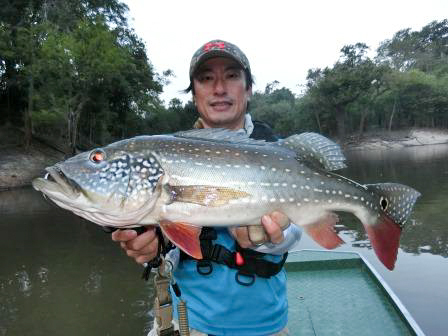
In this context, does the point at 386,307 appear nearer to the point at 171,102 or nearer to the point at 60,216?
the point at 60,216

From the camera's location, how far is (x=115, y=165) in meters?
2.97

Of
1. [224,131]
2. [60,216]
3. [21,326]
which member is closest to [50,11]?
[60,216]

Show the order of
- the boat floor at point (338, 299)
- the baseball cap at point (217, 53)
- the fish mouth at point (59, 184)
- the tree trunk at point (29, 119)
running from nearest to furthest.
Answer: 1. the fish mouth at point (59, 184)
2. the baseball cap at point (217, 53)
3. the boat floor at point (338, 299)
4. the tree trunk at point (29, 119)

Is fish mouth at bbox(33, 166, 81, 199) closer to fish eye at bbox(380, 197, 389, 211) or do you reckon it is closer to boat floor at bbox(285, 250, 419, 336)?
fish eye at bbox(380, 197, 389, 211)

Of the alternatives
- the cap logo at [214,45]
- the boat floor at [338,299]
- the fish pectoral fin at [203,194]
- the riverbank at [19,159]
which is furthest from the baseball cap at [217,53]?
the riverbank at [19,159]

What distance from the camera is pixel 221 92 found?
3846mm

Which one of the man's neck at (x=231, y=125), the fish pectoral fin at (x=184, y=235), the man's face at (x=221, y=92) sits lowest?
the fish pectoral fin at (x=184, y=235)

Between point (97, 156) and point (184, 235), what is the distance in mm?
937

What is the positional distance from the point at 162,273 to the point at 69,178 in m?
1.04

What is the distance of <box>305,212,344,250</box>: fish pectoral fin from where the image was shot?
3.26 m

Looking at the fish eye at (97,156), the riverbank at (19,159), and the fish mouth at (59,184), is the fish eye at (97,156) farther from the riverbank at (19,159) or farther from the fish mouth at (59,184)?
the riverbank at (19,159)

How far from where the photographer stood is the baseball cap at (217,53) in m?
3.77

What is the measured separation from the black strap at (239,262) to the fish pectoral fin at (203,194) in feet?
1.56

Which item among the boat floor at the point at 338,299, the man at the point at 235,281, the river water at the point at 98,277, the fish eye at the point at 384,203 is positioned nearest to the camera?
the man at the point at 235,281
